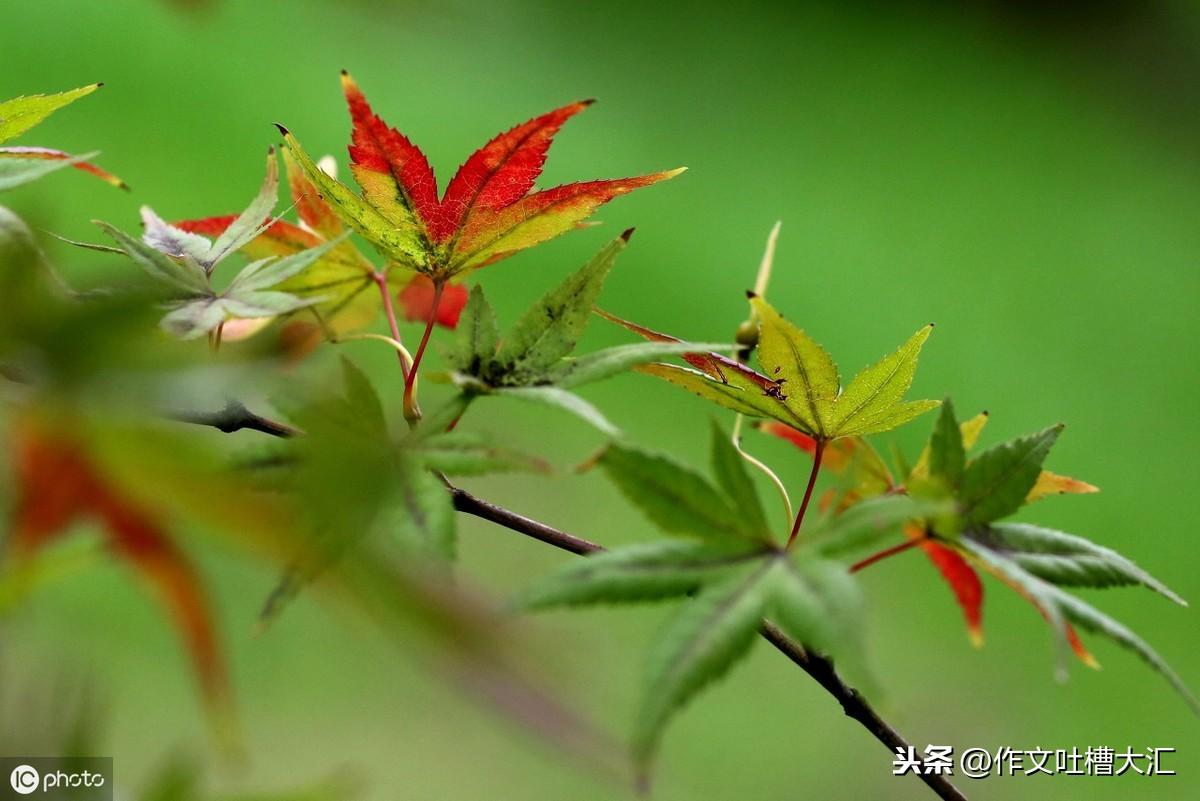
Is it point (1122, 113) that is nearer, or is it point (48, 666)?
Result: point (48, 666)

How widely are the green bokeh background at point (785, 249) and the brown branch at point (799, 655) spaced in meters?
0.04

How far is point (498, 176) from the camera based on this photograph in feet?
1.27

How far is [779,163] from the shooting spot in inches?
117

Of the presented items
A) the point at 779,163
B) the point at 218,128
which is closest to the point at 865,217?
the point at 779,163

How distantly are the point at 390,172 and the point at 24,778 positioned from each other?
23 centimetres

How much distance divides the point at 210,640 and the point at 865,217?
277 centimetres

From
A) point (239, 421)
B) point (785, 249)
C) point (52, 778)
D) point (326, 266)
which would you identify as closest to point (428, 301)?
point (326, 266)

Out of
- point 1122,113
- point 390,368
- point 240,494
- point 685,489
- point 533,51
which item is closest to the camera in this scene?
point 240,494

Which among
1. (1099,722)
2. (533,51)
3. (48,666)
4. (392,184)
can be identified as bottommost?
(1099,722)

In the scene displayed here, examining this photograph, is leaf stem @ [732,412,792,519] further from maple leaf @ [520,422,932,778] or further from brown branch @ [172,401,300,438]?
brown branch @ [172,401,300,438]

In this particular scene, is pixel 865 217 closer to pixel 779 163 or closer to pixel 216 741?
pixel 779 163

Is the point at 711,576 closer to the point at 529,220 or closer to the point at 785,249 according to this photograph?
the point at 529,220

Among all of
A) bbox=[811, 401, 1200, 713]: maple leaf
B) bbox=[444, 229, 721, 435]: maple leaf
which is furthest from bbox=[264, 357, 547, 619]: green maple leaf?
bbox=[811, 401, 1200, 713]: maple leaf

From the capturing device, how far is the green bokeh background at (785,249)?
5.29 feet
